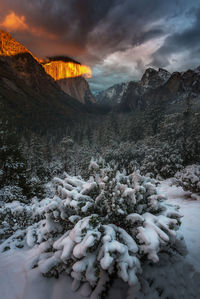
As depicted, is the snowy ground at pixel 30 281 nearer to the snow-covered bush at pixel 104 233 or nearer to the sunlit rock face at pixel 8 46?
the snow-covered bush at pixel 104 233

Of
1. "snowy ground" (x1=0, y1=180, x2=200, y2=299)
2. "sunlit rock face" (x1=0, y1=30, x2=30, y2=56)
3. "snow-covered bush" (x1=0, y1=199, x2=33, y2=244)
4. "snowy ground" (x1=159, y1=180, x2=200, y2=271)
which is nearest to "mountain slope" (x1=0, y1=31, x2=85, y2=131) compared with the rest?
"sunlit rock face" (x1=0, y1=30, x2=30, y2=56)

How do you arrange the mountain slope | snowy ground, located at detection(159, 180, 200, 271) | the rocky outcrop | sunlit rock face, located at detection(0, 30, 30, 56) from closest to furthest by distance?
snowy ground, located at detection(159, 180, 200, 271) < the mountain slope < the rocky outcrop < sunlit rock face, located at detection(0, 30, 30, 56)

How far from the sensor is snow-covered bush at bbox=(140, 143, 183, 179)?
458 inches

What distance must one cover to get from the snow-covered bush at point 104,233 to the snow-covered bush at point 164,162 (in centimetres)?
935

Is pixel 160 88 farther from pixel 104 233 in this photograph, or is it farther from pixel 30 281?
pixel 30 281

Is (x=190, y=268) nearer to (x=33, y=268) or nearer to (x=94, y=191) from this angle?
(x=94, y=191)

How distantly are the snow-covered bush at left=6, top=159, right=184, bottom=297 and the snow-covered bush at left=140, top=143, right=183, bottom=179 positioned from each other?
935 centimetres

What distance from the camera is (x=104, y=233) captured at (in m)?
2.22

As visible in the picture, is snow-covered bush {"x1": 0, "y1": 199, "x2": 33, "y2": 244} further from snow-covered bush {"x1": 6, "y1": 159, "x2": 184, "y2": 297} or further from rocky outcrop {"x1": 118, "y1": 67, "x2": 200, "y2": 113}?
rocky outcrop {"x1": 118, "y1": 67, "x2": 200, "y2": 113}

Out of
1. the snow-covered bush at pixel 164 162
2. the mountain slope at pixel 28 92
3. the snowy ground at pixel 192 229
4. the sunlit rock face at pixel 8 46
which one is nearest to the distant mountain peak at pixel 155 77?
the mountain slope at pixel 28 92

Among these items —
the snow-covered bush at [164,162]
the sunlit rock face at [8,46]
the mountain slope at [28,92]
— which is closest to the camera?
the snow-covered bush at [164,162]

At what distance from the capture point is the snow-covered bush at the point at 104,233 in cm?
191

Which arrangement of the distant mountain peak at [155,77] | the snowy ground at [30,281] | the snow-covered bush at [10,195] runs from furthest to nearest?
the distant mountain peak at [155,77] < the snow-covered bush at [10,195] < the snowy ground at [30,281]

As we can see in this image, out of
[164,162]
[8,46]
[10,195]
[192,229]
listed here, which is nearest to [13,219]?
[10,195]
